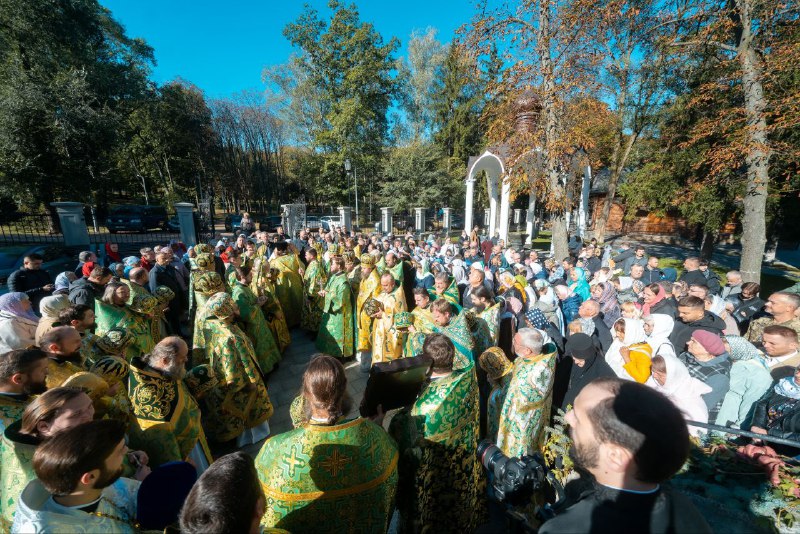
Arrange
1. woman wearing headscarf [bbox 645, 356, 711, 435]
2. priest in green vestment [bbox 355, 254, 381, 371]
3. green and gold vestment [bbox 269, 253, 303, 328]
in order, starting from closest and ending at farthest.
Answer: woman wearing headscarf [bbox 645, 356, 711, 435], priest in green vestment [bbox 355, 254, 381, 371], green and gold vestment [bbox 269, 253, 303, 328]

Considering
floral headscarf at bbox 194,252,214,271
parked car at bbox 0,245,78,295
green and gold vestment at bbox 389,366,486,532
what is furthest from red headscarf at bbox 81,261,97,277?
green and gold vestment at bbox 389,366,486,532

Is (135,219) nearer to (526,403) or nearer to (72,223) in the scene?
(72,223)

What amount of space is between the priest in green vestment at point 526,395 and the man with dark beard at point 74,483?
266 cm

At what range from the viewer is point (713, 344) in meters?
3.18

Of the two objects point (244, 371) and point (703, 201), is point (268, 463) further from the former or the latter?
point (703, 201)

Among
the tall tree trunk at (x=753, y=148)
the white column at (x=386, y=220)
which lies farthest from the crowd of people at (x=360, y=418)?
the white column at (x=386, y=220)

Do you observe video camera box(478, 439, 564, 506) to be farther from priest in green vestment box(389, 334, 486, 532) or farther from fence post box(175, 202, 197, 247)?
fence post box(175, 202, 197, 247)

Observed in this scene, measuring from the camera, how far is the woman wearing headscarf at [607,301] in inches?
227

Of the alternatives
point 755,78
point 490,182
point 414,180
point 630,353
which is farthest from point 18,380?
point 414,180

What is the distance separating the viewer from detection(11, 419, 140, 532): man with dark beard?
51.8 inches

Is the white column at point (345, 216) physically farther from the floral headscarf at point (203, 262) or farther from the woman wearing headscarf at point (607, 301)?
the woman wearing headscarf at point (607, 301)

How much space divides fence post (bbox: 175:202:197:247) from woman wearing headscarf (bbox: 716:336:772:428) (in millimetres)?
15524

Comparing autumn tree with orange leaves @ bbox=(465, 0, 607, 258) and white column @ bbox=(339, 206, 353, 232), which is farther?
white column @ bbox=(339, 206, 353, 232)

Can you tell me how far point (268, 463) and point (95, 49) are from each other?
30454 millimetres
